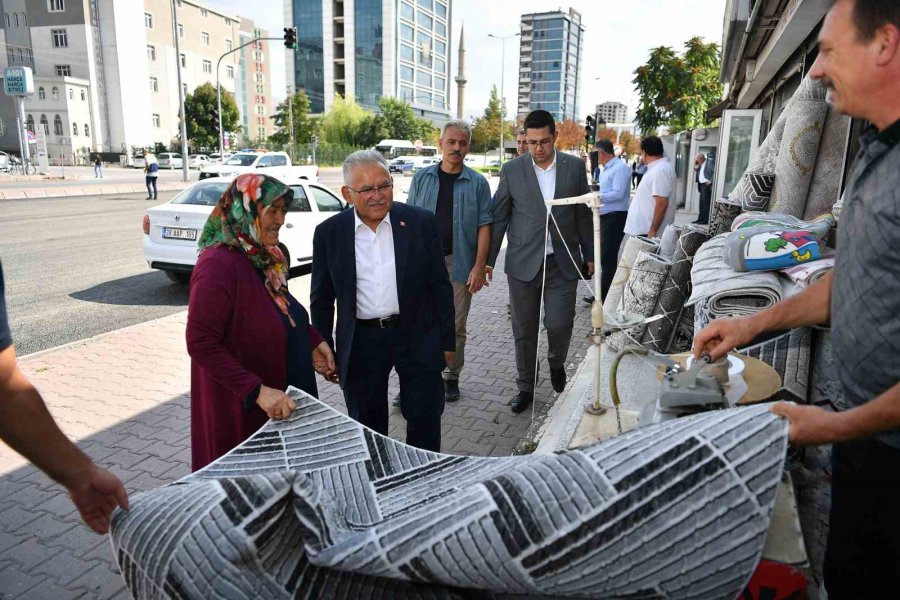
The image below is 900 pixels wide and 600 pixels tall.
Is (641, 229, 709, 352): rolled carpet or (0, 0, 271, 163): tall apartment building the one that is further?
(0, 0, 271, 163): tall apartment building

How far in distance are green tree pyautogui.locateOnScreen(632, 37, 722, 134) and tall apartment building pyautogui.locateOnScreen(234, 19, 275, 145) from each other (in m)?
85.7

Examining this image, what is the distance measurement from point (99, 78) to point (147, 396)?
69.4m

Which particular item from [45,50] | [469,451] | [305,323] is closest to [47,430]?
[305,323]

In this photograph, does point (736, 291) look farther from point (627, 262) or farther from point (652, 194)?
point (652, 194)

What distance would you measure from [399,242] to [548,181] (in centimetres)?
205

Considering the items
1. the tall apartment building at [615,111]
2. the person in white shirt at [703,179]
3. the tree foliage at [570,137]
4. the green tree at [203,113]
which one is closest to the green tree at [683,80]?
the person in white shirt at [703,179]

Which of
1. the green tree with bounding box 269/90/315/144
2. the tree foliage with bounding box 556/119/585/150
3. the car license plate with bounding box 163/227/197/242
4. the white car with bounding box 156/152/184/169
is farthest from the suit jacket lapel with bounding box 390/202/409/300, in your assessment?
the tree foliage with bounding box 556/119/585/150

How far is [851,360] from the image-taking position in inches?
64.0

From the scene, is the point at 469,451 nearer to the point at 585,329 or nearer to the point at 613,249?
the point at 585,329

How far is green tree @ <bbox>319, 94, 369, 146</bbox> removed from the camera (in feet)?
259

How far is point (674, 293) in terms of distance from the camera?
16.3 ft

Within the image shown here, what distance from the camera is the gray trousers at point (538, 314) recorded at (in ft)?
16.4

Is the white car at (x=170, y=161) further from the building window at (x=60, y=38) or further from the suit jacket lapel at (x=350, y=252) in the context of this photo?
the suit jacket lapel at (x=350, y=252)

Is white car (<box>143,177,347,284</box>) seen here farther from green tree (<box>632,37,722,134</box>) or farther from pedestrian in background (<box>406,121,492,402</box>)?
green tree (<box>632,37,722,134</box>)
